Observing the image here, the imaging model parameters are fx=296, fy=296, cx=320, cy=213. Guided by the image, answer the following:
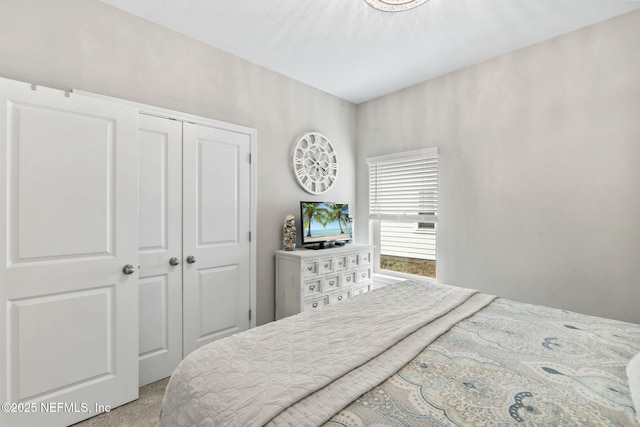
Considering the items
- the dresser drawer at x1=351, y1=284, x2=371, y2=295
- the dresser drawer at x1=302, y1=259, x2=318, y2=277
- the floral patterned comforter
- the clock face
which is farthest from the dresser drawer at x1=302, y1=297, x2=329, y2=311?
the floral patterned comforter

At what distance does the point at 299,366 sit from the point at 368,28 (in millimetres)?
2416

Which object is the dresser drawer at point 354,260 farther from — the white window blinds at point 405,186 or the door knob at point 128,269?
the door knob at point 128,269

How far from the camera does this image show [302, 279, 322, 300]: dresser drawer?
9.16 feet

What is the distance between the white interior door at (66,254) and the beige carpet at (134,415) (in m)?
0.05

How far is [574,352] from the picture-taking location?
4.00 ft

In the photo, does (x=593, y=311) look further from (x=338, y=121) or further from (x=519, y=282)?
(x=338, y=121)

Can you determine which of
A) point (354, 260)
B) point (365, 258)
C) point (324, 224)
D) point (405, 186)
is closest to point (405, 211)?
point (405, 186)

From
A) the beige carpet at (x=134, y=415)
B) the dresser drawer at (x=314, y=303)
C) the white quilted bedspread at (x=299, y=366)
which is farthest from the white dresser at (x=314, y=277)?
the beige carpet at (x=134, y=415)

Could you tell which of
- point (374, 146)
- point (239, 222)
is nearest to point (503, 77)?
point (374, 146)

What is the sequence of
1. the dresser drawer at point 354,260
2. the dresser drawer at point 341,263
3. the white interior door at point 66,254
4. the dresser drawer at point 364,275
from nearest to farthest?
the white interior door at point 66,254 → the dresser drawer at point 341,263 → the dresser drawer at point 354,260 → the dresser drawer at point 364,275

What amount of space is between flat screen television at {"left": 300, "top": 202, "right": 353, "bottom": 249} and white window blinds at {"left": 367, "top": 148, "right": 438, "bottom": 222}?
507 mm

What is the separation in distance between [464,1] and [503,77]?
101 centimetres

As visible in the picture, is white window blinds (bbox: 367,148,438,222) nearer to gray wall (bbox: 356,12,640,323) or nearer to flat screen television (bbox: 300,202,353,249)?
gray wall (bbox: 356,12,640,323)

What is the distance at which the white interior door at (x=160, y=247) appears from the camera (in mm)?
2215
